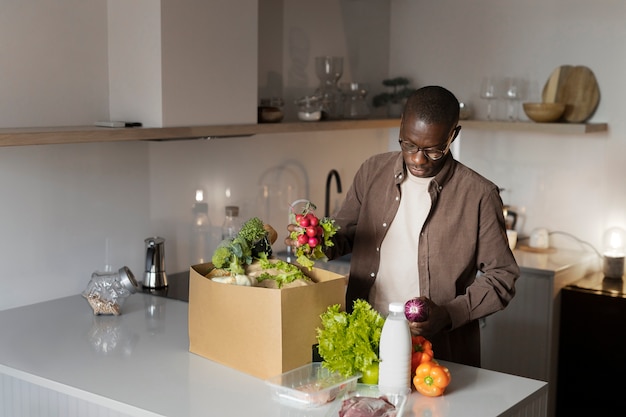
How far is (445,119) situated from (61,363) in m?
1.22

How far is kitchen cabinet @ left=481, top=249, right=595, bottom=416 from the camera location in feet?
11.8

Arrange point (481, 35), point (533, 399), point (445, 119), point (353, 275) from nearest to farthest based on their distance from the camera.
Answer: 1. point (533, 399)
2. point (445, 119)
3. point (353, 275)
4. point (481, 35)

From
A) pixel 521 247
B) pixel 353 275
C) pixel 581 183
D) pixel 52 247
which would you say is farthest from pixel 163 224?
pixel 581 183

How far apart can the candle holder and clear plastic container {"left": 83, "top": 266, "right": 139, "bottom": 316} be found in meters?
2.11

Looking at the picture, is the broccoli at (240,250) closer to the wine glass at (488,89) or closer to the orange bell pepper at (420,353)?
the orange bell pepper at (420,353)

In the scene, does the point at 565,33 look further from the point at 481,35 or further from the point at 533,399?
the point at 533,399

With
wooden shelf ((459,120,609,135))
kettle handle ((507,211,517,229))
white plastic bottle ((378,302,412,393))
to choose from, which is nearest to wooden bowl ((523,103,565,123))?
wooden shelf ((459,120,609,135))

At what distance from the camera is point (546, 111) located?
3.83m

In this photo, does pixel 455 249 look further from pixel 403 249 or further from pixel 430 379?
pixel 430 379

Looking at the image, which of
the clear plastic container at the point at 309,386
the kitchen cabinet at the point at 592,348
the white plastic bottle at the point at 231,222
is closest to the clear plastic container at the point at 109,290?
the white plastic bottle at the point at 231,222

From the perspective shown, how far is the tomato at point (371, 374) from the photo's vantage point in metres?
2.01

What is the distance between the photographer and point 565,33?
3945mm

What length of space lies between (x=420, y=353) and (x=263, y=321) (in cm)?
39

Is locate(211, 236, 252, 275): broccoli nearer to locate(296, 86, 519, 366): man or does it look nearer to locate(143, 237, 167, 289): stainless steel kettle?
locate(296, 86, 519, 366): man
